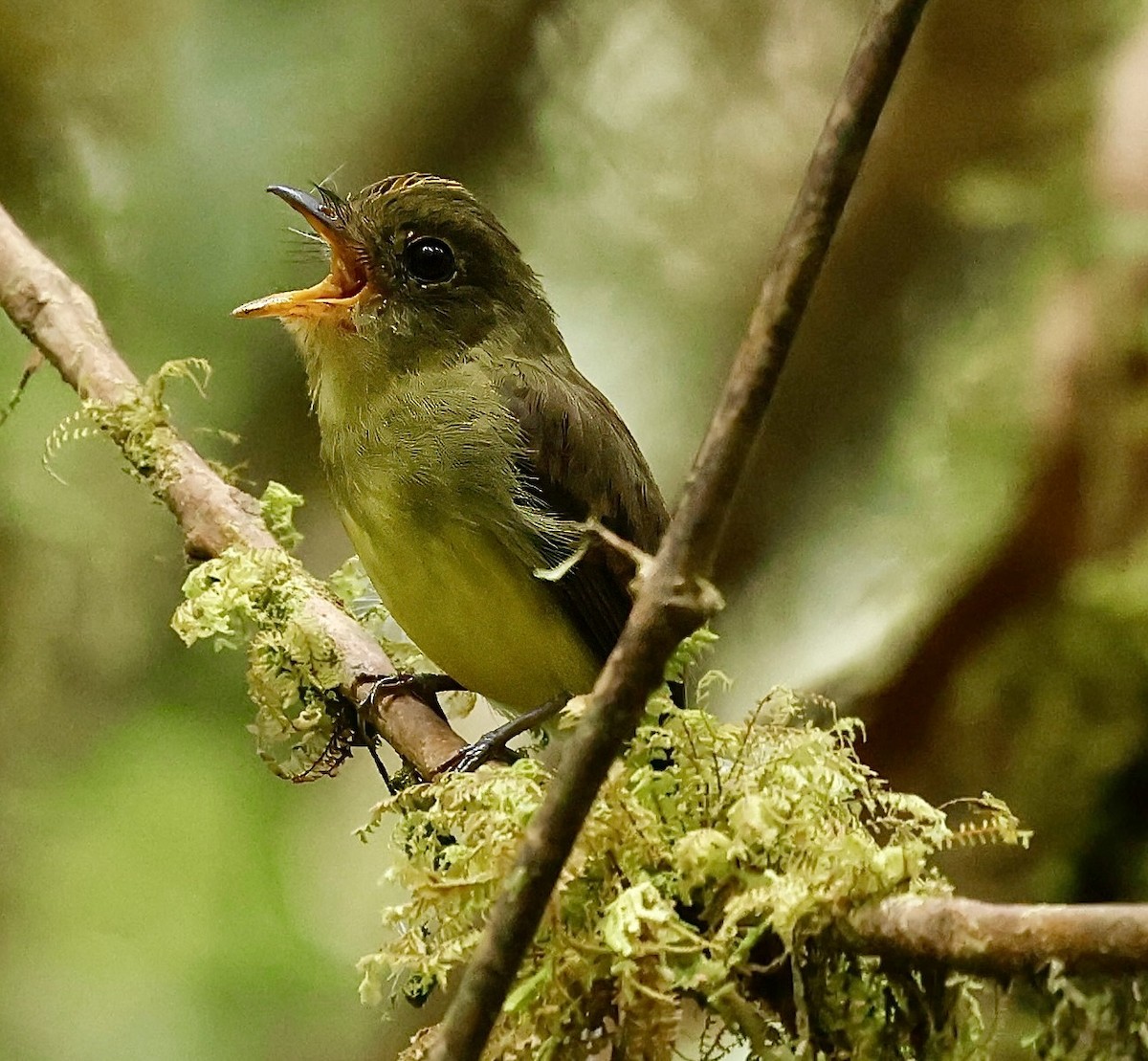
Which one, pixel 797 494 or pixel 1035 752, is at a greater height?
pixel 797 494

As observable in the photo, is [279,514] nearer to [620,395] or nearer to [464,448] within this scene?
[464,448]

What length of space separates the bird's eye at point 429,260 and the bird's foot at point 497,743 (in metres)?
0.75

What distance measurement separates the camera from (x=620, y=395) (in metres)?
3.69

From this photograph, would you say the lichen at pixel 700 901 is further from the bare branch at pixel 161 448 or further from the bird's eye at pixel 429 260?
the bird's eye at pixel 429 260

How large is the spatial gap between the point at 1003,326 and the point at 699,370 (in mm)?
947

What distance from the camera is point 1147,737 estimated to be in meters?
2.61

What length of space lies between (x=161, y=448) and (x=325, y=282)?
393 millimetres

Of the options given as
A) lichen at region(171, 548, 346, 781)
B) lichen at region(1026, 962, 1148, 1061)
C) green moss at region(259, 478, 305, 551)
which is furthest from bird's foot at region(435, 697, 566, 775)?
lichen at region(1026, 962, 1148, 1061)

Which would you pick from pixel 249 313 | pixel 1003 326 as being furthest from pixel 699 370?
pixel 249 313

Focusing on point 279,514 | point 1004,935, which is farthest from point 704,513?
point 279,514

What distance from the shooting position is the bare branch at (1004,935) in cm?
92

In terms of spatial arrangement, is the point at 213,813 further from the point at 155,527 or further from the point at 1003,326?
the point at 1003,326

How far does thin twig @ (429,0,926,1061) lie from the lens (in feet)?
2.68

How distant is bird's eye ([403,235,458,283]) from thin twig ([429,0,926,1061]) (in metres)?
1.52
